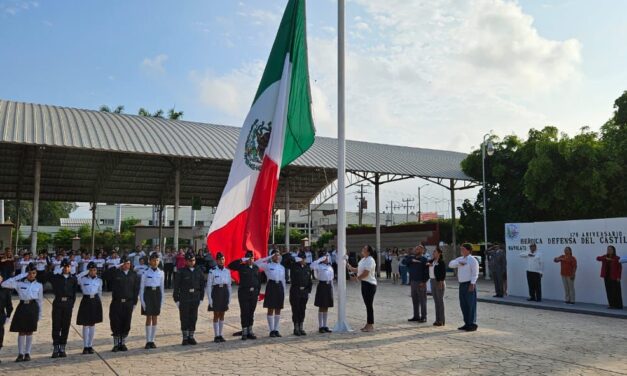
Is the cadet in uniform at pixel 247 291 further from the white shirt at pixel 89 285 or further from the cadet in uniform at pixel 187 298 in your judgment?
the white shirt at pixel 89 285

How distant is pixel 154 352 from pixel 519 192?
22.7 metres

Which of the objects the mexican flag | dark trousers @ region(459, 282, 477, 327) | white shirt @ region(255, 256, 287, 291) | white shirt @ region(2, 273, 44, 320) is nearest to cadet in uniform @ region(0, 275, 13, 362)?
white shirt @ region(2, 273, 44, 320)

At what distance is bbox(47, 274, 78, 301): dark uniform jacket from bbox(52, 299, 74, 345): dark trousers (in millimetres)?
116

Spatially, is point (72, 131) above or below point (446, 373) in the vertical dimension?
above

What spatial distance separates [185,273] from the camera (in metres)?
9.57

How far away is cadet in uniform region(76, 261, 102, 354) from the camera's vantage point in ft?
28.4

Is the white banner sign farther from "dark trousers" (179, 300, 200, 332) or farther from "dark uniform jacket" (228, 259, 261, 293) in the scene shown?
"dark trousers" (179, 300, 200, 332)

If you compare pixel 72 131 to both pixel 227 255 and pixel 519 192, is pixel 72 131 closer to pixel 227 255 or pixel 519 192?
pixel 227 255

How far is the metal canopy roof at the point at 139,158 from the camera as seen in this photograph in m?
21.9

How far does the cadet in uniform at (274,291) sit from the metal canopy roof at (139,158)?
13.2 metres

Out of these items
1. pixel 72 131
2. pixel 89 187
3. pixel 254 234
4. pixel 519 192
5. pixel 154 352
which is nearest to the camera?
pixel 154 352

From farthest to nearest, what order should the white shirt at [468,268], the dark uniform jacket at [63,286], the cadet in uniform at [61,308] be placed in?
the white shirt at [468,268] < the dark uniform jacket at [63,286] < the cadet in uniform at [61,308]

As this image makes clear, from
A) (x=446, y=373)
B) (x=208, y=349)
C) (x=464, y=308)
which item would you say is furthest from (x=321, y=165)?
(x=446, y=373)

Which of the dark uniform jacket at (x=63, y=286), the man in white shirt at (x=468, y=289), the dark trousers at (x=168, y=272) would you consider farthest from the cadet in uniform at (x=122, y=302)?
the dark trousers at (x=168, y=272)
